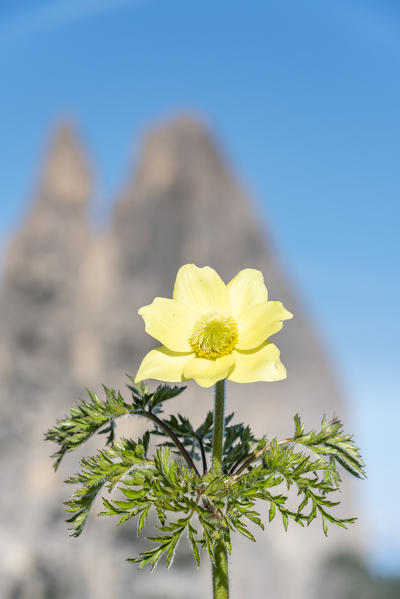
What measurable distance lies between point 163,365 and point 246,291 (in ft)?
0.72

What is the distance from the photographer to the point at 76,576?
26.9 feet

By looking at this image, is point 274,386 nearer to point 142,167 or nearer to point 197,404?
point 197,404

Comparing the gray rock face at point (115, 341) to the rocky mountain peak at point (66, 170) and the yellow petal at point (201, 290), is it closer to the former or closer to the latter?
the rocky mountain peak at point (66, 170)

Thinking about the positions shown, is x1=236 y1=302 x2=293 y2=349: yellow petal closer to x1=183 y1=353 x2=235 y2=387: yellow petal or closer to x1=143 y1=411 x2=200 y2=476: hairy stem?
x1=183 y1=353 x2=235 y2=387: yellow petal

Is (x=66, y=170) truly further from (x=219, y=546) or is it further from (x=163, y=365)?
(x=219, y=546)

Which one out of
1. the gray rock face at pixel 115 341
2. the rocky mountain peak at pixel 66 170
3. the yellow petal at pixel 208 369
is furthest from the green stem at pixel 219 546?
the rocky mountain peak at pixel 66 170

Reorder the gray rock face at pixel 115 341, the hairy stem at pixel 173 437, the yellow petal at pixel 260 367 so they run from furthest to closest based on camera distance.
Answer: the gray rock face at pixel 115 341 → the hairy stem at pixel 173 437 → the yellow petal at pixel 260 367

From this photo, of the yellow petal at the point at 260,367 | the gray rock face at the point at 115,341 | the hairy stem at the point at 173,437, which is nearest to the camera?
the yellow petal at the point at 260,367

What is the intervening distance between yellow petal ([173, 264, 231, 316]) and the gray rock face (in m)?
7.10

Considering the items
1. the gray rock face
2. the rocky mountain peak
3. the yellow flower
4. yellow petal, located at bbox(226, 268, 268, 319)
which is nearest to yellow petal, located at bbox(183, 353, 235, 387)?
the yellow flower

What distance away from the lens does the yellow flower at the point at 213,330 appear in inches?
44.5

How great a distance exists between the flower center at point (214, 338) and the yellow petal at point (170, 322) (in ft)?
0.07

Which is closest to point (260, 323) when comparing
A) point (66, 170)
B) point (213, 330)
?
point (213, 330)

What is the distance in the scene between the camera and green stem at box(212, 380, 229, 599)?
1.14m
